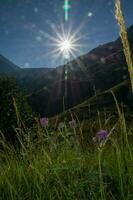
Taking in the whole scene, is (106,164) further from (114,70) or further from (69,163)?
(114,70)

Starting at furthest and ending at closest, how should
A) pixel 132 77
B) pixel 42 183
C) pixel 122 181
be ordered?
1. pixel 42 183
2. pixel 122 181
3. pixel 132 77

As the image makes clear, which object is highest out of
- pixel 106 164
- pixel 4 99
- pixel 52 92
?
pixel 52 92

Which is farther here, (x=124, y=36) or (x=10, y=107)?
(x=10, y=107)

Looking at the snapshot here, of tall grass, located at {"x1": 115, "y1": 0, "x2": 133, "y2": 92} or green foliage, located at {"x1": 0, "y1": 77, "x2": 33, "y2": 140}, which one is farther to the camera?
green foliage, located at {"x1": 0, "y1": 77, "x2": 33, "y2": 140}

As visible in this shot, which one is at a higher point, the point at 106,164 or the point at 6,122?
the point at 6,122

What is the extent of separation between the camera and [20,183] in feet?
11.2

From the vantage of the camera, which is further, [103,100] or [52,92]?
[52,92]

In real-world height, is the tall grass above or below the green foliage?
below

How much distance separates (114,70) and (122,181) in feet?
545

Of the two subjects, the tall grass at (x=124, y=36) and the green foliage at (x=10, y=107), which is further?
the green foliage at (x=10, y=107)

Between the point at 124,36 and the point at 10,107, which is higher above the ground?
the point at 10,107

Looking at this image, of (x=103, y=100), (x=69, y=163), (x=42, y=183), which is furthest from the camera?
(x=103, y=100)

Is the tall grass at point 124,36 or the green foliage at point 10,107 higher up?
the green foliage at point 10,107

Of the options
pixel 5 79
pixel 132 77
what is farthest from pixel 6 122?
pixel 132 77
